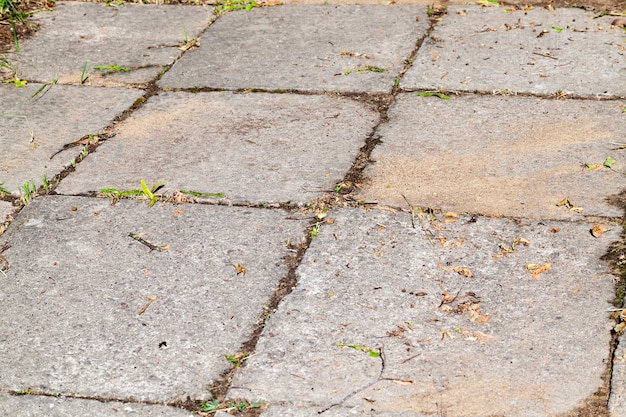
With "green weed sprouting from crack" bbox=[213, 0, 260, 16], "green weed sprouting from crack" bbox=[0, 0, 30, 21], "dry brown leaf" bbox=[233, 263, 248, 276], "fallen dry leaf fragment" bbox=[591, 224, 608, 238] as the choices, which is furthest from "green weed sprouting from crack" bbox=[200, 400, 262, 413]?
"green weed sprouting from crack" bbox=[0, 0, 30, 21]

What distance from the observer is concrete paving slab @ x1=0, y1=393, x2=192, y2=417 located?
182 cm

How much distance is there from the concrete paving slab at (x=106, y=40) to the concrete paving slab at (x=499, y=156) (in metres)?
1.16

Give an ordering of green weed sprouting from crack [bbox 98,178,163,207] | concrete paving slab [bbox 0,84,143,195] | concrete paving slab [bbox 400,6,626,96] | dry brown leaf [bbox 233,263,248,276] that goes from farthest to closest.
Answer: concrete paving slab [bbox 400,6,626,96] → concrete paving slab [bbox 0,84,143,195] → green weed sprouting from crack [bbox 98,178,163,207] → dry brown leaf [bbox 233,263,248,276]

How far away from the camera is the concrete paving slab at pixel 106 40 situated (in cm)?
358

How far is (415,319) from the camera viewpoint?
205cm

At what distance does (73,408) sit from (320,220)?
91 cm

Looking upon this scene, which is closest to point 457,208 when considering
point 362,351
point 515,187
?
point 515,187

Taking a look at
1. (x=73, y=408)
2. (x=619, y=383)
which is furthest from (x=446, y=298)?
(x=73, y=408)

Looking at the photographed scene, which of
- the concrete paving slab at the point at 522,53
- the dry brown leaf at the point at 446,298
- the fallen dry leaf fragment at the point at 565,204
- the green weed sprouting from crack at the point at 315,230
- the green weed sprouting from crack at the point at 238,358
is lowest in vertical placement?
the concrete paving slab at the point at 522,53

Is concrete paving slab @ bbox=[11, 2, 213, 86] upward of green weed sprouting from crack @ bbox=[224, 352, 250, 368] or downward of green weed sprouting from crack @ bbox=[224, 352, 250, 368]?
downward

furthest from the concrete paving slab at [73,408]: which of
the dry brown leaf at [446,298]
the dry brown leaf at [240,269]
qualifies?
the dry brown leaf at [446,298]

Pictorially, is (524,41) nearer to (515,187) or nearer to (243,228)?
(515,187)

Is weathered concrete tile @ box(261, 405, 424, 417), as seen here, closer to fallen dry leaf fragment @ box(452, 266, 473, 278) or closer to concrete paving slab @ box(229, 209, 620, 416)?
concrete paving slab @ box(229, 209, 620, 416)

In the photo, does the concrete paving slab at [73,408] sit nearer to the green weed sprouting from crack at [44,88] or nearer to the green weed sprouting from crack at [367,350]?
the green weed sprouting from crack at [367,350]
